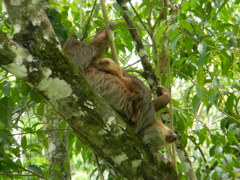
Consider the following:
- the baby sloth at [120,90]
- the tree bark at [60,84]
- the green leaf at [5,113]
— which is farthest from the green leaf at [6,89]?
the tree bark at [60,84]

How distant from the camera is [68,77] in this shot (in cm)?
273

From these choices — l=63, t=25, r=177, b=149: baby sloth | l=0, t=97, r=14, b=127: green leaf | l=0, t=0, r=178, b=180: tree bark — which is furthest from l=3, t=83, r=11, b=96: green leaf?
l=0, t=0, r=178, b=180: tree bark

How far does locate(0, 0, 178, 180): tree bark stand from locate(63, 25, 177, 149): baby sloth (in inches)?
32.1

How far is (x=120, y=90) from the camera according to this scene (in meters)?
4.08

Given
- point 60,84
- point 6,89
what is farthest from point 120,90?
point 60,84

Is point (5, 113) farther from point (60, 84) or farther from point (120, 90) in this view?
point (120, 90)

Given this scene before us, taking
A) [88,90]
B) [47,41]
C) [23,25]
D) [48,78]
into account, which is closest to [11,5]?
[23,25]

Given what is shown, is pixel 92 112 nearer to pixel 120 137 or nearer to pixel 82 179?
pixel 120 137

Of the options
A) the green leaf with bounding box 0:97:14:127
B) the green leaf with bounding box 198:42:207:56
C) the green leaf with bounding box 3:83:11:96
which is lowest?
the green leaf with bounding box 198:42:207:56

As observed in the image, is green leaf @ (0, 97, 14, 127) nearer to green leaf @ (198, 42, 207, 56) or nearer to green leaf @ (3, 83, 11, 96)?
green leaf @ (3, 83, 11, 96)

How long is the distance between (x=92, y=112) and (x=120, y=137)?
353 millimetres

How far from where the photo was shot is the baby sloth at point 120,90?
3855 mm

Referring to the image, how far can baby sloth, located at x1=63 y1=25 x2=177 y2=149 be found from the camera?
3.86m

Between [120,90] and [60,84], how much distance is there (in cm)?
148
